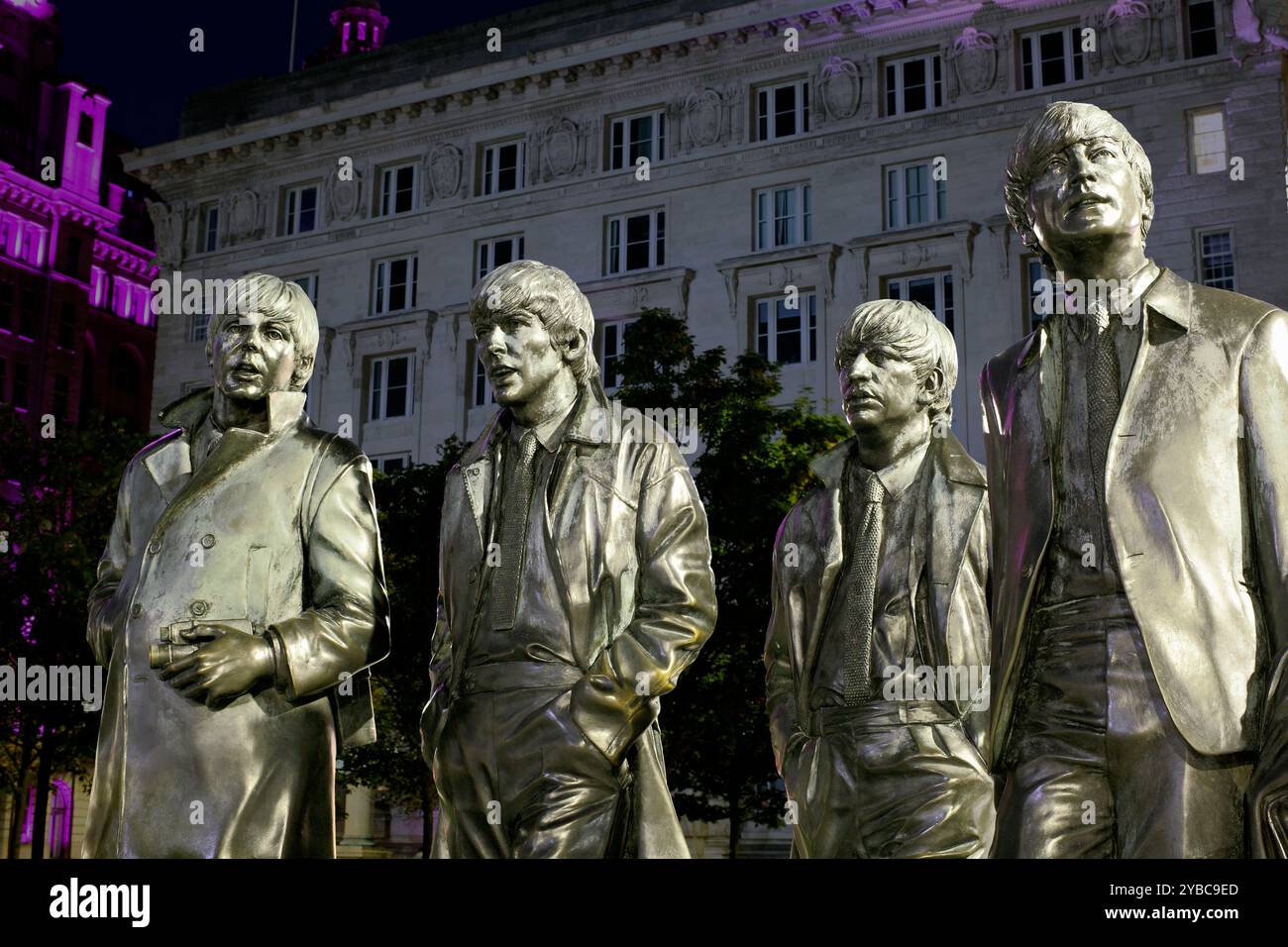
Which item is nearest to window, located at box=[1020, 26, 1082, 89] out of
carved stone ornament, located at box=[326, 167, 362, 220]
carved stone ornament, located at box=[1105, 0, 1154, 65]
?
carved stone ornament, located at box=[1105, 0, 1154, 65]

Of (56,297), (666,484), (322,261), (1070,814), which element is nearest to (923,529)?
(666,484)

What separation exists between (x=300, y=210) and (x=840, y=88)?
18125mm

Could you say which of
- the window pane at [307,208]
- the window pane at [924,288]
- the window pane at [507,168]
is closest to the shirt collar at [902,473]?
the window pane at [924,288]

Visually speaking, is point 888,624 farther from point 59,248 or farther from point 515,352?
point 59,248

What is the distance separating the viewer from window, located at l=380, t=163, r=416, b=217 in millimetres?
49750

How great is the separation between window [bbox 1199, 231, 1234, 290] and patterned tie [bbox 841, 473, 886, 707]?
3317 centimetres

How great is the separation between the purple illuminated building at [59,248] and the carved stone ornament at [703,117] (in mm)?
23577

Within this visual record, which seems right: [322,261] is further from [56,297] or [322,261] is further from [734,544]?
[734,544]

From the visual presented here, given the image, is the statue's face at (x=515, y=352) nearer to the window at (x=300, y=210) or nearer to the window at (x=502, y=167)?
the window at (x=502, y=167)

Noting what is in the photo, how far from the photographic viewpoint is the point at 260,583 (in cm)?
619

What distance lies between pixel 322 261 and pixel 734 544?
2682cm

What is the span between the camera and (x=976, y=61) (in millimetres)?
41438

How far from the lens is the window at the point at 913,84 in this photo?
42156mm

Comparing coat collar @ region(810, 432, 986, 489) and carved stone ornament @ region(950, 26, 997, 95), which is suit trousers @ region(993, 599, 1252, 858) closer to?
coat collar @ region(810, 432, 986, 489)
